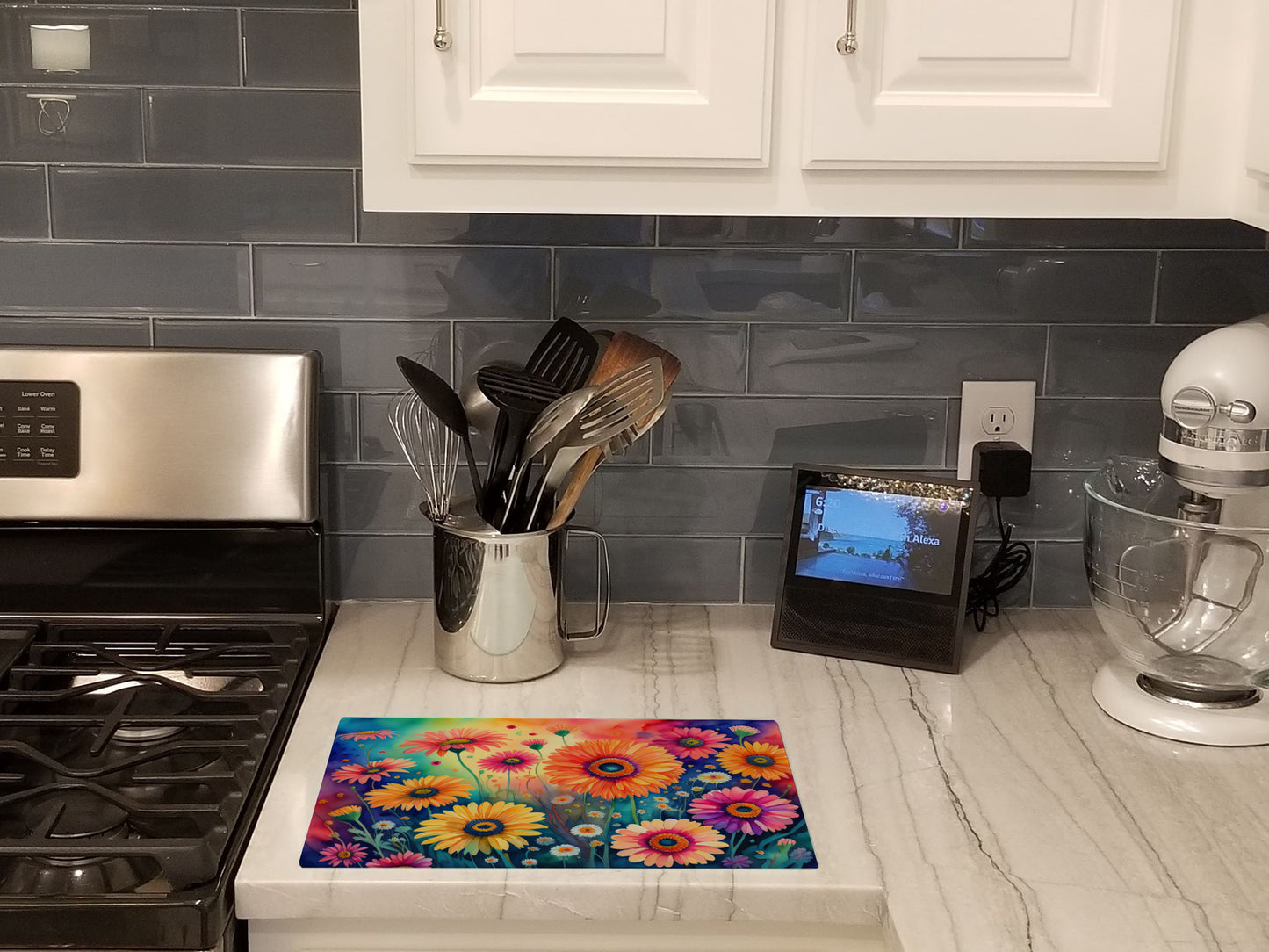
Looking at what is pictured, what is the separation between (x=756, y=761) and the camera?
1.20 metres

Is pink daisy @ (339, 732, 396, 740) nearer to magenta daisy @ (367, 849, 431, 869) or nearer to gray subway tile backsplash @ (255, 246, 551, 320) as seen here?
magenta daisy @ (367, 849, 431, 869)

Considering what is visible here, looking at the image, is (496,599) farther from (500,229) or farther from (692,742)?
(500,229)

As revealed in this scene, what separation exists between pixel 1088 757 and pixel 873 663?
10.0 inches

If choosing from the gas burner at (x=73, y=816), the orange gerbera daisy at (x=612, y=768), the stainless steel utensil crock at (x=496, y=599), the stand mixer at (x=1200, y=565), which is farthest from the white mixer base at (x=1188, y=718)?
the gas burner at (x=73, y=816)

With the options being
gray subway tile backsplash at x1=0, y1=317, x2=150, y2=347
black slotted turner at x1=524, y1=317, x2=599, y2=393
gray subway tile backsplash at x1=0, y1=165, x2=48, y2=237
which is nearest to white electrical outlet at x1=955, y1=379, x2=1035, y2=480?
black slotted turner at x1=524, y1=317, x2=599, y2=393

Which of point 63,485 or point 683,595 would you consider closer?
point 63,485

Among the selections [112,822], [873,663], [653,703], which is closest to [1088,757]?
[873,663]

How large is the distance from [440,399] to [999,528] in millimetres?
667

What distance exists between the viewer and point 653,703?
4.33ft

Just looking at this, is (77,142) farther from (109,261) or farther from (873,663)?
(873,663)

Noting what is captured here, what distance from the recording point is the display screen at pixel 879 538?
4.69ft

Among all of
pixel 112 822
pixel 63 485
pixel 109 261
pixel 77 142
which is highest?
pixel 77 142

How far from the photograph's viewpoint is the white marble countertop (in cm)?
100

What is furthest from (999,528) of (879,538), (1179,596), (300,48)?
(300,48)
